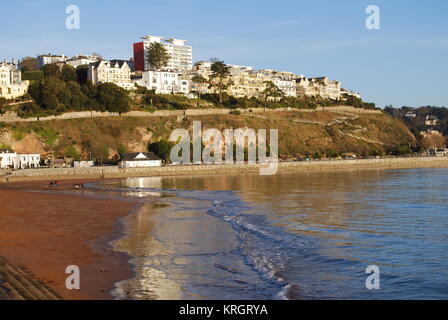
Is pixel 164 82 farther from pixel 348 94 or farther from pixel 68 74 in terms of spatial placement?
pixel 348 94

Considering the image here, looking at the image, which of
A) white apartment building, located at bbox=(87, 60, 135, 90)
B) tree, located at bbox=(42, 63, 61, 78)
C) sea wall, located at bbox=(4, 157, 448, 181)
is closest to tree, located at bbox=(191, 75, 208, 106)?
white apartment building, located at bbox=(87, 60, 135, 90)

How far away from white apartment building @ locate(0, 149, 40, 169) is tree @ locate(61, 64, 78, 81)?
31.5 m

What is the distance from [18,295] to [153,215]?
63.5 feet

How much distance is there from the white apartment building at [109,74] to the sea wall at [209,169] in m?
34.6

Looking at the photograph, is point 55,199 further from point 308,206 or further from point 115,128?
point 115,128

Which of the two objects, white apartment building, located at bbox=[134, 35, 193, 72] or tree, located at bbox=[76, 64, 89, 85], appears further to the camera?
white apartment building, located at bbox=[134, 35, 193, 72]

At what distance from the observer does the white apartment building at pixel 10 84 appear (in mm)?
95856

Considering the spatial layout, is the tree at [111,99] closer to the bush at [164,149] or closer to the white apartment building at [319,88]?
the bush at [164,149]

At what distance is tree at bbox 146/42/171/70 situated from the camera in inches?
4811

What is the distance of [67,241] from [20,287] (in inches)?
358

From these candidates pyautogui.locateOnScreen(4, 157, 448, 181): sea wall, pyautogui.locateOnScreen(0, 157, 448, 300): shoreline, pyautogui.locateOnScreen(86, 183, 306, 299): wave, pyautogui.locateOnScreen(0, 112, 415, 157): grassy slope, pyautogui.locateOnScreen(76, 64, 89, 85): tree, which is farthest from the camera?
pyautogui.locateOnScreen(76, 64, 89, 85): tree

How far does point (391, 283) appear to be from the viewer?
14.8 metres

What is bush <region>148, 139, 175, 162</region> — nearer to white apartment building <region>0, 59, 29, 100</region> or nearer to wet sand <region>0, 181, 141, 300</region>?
white apartment building <region>0, 59, 29, 100</region>

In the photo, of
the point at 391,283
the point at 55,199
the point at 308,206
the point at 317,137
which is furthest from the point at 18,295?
the point at 317,137
